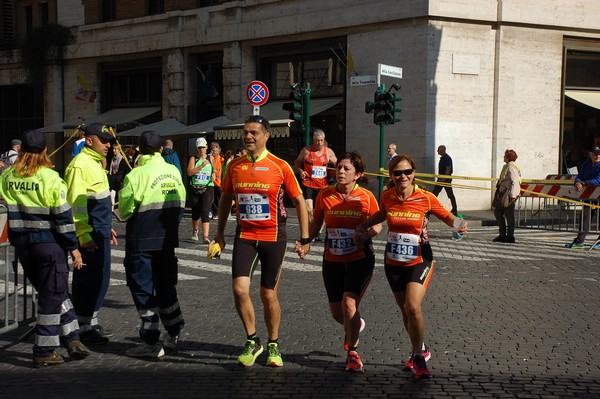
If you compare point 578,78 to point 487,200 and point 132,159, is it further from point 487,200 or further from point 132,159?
point 132,159

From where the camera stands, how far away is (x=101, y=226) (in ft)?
23.4

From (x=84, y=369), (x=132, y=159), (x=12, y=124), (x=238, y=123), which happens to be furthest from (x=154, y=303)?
(x=12, y=124)

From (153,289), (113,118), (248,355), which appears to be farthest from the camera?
(113,118)

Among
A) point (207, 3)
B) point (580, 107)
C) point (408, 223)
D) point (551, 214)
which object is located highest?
point (207, 3)

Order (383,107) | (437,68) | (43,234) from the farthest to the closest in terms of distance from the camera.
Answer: (437,68) → (383,107) → (43,234)

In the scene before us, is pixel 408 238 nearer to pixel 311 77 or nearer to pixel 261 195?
pixel 261 195

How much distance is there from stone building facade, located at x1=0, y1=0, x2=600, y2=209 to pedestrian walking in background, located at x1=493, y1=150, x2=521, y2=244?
6505 mm

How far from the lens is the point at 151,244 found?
669 cm

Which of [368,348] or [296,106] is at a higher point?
[296,106]

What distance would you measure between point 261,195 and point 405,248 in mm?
1163

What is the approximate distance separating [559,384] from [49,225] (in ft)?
13.0

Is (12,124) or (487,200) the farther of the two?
(12,124)

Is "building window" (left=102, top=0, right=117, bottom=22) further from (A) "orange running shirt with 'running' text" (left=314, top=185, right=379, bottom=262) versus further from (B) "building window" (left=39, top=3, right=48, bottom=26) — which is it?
(A) "orange running shirt with 'running' text" (left=314, top=185, right=379, bottom=262)

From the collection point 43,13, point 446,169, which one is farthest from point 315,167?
point 43,13
